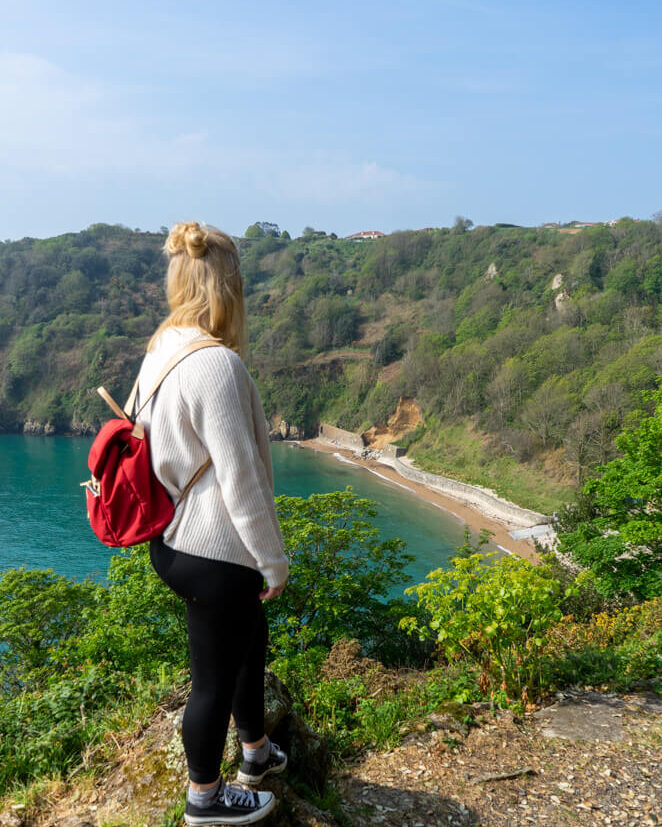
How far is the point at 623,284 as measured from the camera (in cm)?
4962

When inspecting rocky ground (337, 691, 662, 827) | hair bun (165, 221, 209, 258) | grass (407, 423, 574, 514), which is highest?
hair bun (165, 221, 209, 258)

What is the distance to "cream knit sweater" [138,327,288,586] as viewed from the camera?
5.18ft

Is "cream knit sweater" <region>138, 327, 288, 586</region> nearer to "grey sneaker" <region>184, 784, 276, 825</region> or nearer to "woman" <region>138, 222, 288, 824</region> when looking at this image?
"woman" <region>138, 222, 288, 824</region>

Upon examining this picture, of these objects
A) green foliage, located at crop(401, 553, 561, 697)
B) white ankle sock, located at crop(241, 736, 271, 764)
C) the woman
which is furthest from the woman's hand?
green foliage, located at crop(401, 553, 561, 697)

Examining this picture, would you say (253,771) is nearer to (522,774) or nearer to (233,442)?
(233,442)

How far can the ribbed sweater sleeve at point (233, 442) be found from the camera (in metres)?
1.57

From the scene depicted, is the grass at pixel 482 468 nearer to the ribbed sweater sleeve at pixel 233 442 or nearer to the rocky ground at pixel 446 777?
the rocky ground at pixel 446 777

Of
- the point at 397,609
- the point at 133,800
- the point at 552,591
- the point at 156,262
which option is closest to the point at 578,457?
the point at 397,609

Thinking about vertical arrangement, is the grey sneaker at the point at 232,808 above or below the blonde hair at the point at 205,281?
below

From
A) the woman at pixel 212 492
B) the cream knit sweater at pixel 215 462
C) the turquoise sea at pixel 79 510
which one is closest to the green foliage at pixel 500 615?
the woman at pixel 212 492

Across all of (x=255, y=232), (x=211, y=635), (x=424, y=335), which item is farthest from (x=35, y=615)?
(x=255, y=232)

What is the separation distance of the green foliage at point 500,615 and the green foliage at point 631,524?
9.04 metres

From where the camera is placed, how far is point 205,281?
5.65 feet

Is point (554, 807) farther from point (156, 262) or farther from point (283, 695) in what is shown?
point (156, 262)
